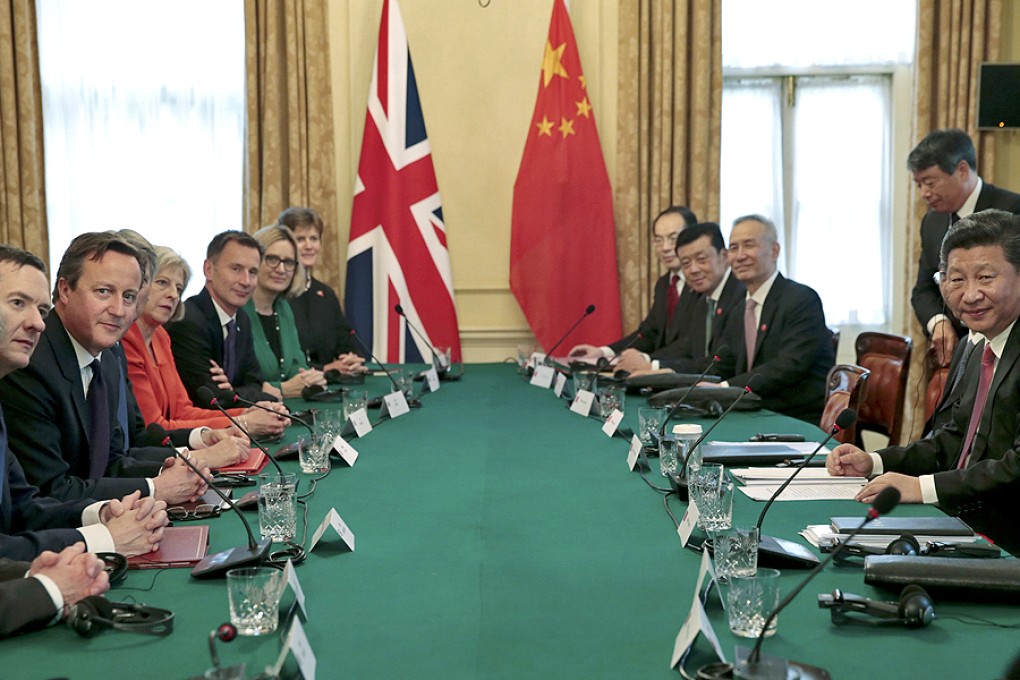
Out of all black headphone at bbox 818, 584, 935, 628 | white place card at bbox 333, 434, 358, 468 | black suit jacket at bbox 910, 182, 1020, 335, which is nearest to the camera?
black headphone at bbox 818, 584, 935, 628

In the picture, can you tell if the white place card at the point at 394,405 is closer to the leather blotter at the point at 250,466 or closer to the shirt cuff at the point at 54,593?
the leather blotter at the point at 250,466

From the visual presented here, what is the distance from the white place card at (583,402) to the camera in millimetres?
4000

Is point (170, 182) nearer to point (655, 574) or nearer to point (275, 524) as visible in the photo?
point (275, 524)

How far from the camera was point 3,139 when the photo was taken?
6227 mm

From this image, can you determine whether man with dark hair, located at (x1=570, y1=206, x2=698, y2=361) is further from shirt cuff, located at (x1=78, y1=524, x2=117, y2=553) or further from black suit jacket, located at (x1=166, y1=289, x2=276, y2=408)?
shirt cuff, located at (x1=78, y1=524, x2=117, y2=553)

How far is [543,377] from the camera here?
4.89 m

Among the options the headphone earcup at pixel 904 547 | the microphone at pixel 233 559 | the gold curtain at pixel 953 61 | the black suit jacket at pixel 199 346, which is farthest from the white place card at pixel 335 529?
the gold curtain at pixel 953 61

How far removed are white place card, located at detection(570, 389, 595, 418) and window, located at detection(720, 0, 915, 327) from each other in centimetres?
297

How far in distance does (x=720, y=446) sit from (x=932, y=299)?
2659mm

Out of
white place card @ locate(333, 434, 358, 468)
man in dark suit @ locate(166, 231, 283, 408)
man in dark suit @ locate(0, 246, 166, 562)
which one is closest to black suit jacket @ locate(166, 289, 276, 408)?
man in dark suit @ locate(166, 231, 283, 408)

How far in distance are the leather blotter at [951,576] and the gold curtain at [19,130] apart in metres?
5.63

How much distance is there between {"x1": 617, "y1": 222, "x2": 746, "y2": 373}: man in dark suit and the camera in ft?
17.4

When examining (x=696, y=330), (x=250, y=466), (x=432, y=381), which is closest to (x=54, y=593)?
(x=250, y=466)

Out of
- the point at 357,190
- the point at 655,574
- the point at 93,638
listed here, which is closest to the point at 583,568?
the point at 655,574
